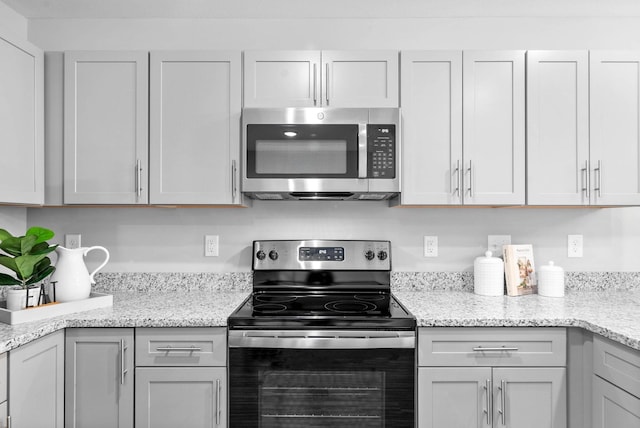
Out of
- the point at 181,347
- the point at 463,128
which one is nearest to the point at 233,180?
the point at 181,347

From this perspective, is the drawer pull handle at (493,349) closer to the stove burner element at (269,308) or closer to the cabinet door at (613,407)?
the cabinet door at (613,407)

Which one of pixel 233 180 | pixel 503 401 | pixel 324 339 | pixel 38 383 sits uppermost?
pixel 233 180

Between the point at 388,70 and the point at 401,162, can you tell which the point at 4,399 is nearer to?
the point at 401,162

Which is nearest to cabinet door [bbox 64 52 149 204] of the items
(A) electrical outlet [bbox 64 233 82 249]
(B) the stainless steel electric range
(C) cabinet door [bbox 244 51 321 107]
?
(A) electrical outlet [bbox 64 233 82 249]

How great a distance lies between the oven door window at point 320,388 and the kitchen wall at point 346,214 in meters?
0.75

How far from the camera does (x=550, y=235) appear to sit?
7.49 feet

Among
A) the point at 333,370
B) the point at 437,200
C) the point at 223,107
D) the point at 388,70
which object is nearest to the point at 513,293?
the point at 437,200

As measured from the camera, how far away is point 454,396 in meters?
1.63

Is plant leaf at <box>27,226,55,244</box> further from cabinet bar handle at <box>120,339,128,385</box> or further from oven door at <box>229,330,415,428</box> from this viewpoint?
oven door at <box>229,330,415,428</box>

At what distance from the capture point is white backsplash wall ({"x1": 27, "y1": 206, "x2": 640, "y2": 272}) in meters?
2.28

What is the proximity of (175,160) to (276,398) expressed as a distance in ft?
3.86

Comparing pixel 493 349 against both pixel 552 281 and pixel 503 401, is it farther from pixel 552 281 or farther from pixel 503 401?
pixel 552 281

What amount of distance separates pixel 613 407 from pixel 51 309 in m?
2.19

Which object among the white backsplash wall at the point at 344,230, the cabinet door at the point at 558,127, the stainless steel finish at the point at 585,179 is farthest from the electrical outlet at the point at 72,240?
the stainless steel finish at the point at 585,179
